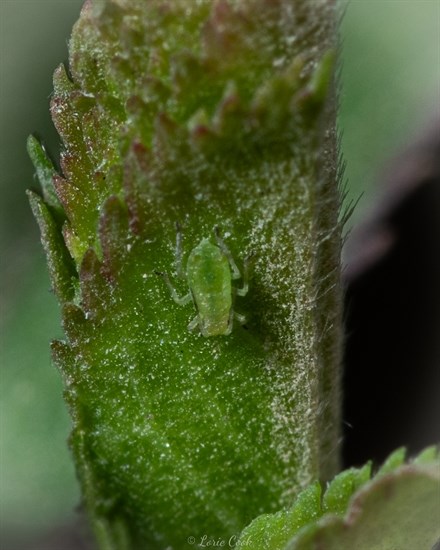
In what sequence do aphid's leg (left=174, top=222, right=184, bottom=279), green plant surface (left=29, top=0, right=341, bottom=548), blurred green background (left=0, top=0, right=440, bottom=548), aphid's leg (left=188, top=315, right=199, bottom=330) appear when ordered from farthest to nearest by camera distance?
blurred green background (left=0, top=0, right=440, bottom=548) < aphid's leg (left=188, top=315, right=199, bottom=330) < aphid's leg (left=174, top=222, right=184, bottom=279) < green plant surface (left=29, top=0, right=341, bottom=548)

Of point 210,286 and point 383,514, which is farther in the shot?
point 210,286

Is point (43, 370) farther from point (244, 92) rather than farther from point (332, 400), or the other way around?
point (244, 92)

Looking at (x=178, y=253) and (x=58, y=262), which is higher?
(x=58, y=262)

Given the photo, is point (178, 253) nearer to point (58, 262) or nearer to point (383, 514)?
point (58, 262)

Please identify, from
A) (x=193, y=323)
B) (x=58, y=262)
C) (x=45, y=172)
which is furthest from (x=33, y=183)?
(x=193, y=323)

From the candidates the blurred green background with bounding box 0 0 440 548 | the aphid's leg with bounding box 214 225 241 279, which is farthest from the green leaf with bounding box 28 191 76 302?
the blurred green background with bounding box 0 0 440 548

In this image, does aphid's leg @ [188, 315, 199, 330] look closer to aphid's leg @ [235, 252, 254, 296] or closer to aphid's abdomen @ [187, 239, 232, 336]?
aphid's abdomen @ [187, 239, 232, 336]
